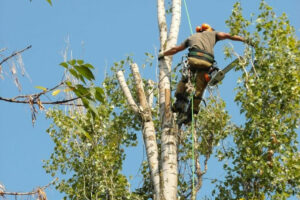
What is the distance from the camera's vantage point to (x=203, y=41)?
311 inches

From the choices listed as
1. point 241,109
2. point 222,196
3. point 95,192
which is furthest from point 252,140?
point 95,192

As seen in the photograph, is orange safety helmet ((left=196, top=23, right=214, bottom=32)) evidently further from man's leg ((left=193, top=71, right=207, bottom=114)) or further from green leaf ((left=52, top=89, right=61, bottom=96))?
green leaf ((left=52, top=89, right=61, bottom=96))

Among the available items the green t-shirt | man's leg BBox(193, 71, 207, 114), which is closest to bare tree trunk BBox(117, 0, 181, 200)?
man's leg BBox(193, 71, 207, 114)

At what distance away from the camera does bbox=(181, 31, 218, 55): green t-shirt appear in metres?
7.84

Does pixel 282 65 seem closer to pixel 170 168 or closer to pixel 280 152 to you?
pixel 280 152

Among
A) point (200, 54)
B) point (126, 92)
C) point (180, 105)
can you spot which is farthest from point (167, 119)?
point (126, 92)

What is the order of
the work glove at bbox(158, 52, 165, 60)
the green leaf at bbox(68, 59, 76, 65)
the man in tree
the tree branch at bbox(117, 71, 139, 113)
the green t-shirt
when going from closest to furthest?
the green leaf at bbox(68, 59, 76, 65) → the man in tree → the green t-shirt → the work glove at bbox(158, 52, 165, 60) → the tree branch at bbox(117, 71, 139, 113)

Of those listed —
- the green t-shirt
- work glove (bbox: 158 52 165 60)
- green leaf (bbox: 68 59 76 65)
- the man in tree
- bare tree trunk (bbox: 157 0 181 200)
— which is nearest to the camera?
green leaf (bbox: 68 59 76 65)

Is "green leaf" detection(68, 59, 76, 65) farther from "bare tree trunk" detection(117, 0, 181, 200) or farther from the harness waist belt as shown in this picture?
the harness waist belt

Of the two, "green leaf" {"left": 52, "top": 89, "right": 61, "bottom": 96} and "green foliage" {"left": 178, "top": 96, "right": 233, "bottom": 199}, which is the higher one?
"green foliage" {"left": 178, "top": 96, "right": 233, "bottom": 199}

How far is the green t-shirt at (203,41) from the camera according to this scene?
7.84 meters

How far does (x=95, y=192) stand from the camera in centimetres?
898

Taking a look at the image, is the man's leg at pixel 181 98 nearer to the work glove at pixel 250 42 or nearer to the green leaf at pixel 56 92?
the work glove at pixel 250 42

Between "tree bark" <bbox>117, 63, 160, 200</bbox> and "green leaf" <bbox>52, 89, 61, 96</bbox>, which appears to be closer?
"green leaf" <bbox>52, 89, 61, 96</bbox>
